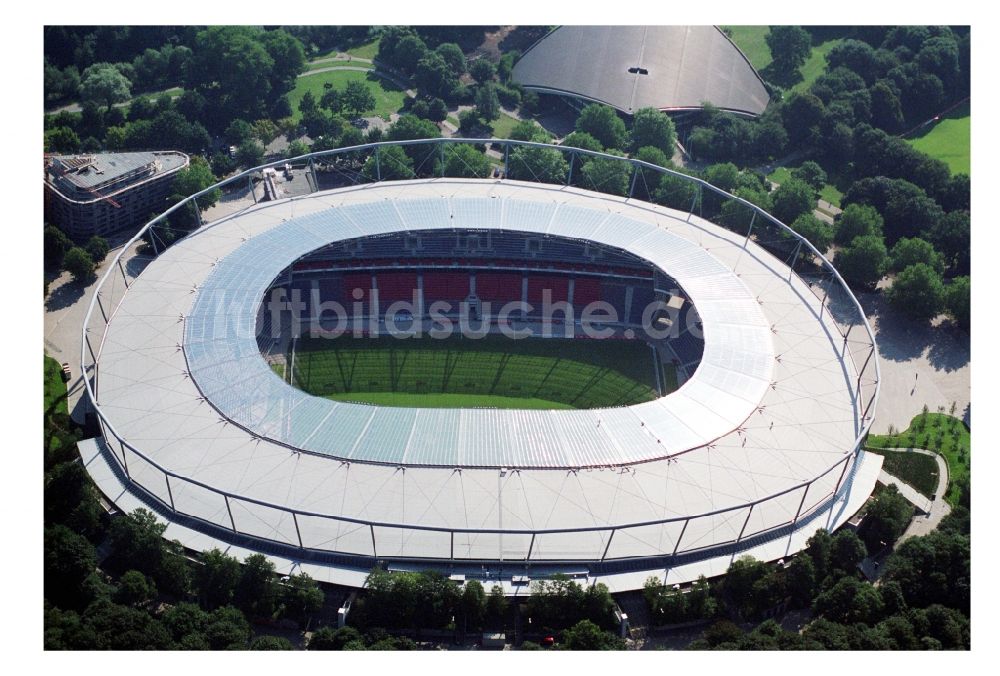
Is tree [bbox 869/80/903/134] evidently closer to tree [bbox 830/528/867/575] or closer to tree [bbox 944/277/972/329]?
tree [bbox 944/277/972/329]

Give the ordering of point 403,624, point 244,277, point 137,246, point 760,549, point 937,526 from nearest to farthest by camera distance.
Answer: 1. point 403,624
2. point 760,549
3. point 937,526
4. point 244,277
5. point 137,246

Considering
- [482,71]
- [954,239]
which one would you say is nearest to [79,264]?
[482,71]

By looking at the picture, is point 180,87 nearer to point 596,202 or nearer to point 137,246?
point 137,246

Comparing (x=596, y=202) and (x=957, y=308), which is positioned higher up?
(x=596, y=202)

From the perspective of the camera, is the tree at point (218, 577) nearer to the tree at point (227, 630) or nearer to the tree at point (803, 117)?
the tree at point (227, 630)

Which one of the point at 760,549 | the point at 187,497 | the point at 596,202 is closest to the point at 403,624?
the point at 187,497

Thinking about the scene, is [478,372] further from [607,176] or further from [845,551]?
[845,551]

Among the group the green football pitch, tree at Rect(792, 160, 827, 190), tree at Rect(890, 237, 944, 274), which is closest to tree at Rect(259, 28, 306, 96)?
the green football pitch
